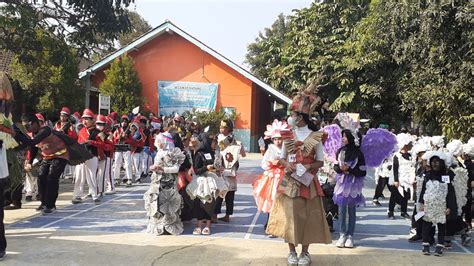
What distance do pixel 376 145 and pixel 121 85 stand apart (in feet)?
55.5

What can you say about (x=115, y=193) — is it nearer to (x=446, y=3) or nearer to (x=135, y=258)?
(x=135, y=258)

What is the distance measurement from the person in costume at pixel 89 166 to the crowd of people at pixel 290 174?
0.02 meters

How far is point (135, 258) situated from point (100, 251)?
56 cm

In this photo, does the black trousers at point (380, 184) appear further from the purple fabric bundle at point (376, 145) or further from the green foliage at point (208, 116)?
the green foliage at point (208, 116)

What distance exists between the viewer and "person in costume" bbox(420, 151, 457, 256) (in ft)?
20.8

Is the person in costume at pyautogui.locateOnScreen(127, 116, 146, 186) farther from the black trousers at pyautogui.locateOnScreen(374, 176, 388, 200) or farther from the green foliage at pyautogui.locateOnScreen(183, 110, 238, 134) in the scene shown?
the green foliage at pyautogui.locateOnScreen(183, 110, 238, 134)

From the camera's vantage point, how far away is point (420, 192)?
261 inches

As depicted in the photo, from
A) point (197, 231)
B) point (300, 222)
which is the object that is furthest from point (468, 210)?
point (197, 231)

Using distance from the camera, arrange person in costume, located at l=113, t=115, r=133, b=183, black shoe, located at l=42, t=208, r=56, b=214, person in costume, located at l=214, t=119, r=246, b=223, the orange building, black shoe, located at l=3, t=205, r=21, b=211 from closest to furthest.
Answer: person in costume, located at l=214, t=119, r=246, b=223
black shoe, located at l=42, t=208, r=56, b=214
black shoe, located at l=3, t=205, r=21, b=211
person in costume, located at l=113, t=115, r=133, b=183
the orange building

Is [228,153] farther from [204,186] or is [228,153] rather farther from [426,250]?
[426,250]

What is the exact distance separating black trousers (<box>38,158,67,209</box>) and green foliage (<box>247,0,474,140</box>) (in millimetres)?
4857

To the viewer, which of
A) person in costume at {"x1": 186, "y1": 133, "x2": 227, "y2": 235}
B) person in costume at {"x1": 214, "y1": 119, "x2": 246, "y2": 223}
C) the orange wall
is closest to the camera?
person in costume at {"x1": 186, "y1": 133, "x2": 227, "y2": 235}

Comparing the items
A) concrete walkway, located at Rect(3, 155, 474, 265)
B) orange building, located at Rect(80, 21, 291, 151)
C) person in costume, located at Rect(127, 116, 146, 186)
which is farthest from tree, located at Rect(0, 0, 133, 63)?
orange building, located at Rect(80, 21, 291, 151)

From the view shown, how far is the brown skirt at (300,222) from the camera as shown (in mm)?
5379
